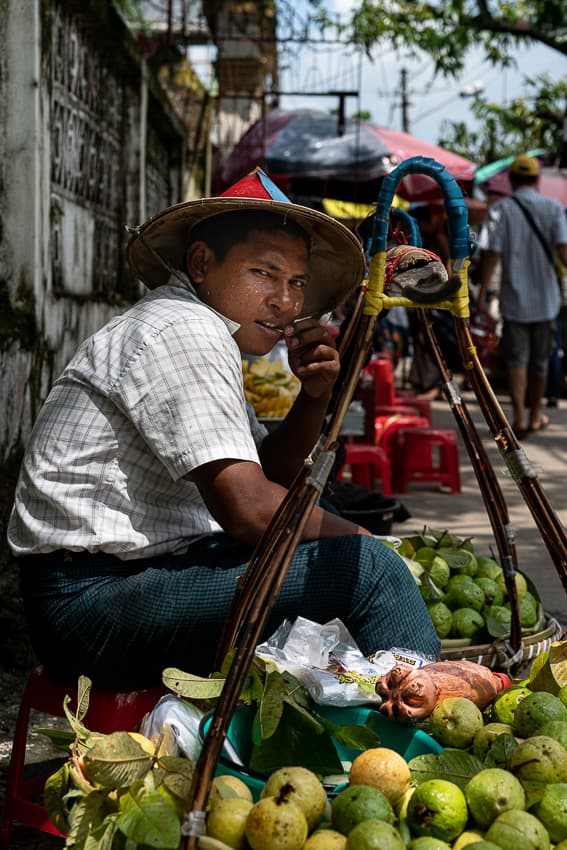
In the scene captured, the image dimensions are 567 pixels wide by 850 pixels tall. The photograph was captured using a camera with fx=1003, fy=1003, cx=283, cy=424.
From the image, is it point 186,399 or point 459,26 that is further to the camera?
point 459,26

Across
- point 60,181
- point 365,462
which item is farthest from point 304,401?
point 365,462

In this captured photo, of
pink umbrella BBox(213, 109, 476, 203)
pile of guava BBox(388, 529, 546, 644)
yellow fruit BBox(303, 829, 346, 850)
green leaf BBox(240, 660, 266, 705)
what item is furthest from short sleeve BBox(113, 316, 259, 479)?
pink umbrella BBox(213, 109, 476, 203)

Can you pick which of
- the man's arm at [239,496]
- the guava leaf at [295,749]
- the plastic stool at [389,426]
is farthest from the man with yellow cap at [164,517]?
the plastic stool at [389,426]

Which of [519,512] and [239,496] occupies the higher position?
[239,496]

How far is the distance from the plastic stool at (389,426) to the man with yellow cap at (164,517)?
13.6 ft

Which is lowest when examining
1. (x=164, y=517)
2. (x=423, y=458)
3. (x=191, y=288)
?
(x=423, y=458)

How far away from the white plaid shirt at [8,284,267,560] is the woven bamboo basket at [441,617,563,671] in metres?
0.82

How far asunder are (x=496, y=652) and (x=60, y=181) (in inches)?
118

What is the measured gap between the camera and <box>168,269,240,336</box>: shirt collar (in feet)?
7.90

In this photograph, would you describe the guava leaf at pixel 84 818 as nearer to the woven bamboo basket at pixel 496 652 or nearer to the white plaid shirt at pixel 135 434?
the white plaid shirt at pixel 135 434

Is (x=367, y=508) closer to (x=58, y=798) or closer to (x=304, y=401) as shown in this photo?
(x=304, y=401)

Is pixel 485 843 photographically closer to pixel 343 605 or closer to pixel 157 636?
pixel 343 605

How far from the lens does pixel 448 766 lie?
1.77 m

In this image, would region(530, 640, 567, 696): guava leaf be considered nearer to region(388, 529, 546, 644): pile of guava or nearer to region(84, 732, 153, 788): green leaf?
region(388, 529, 546, 644): pile of guava
